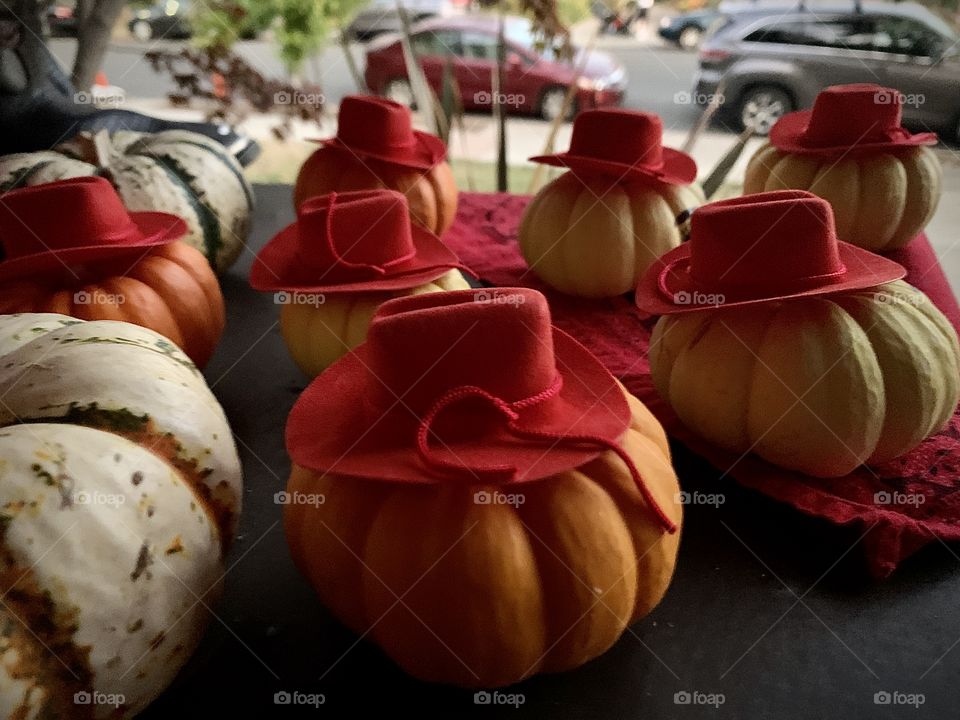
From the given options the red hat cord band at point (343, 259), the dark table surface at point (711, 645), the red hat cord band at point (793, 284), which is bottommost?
the dark table surface at point (711, 645)

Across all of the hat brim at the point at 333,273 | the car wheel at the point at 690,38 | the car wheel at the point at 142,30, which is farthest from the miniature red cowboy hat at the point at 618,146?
the car wheel at the point at 142,30

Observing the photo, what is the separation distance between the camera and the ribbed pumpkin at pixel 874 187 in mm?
1408

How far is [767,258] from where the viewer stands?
906 millimetres

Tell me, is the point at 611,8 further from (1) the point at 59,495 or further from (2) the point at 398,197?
(1) the point at 59,495

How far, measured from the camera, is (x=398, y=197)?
3.59 ft

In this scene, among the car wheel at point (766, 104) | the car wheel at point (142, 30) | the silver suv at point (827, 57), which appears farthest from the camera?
the car wheel at point (142, 30)

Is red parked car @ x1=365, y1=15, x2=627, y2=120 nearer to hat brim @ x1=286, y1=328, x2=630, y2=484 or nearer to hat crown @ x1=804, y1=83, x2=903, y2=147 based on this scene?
hat crown @ x1=804, y1=83, x2=903, y2=147

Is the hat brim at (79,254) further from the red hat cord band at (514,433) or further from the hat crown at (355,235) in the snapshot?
the red hat cord band at (514,433)

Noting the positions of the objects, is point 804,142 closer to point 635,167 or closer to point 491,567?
point 635,167

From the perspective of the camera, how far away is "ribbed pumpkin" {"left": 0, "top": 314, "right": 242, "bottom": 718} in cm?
58

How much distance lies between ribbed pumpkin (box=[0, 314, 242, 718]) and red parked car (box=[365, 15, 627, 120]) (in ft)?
6.45

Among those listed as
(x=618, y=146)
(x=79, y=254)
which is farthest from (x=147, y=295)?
(x=618, y=146)

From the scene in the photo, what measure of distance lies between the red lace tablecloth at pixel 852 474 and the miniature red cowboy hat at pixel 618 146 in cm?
23

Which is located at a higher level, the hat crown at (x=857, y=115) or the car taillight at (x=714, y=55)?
the hat crown at (x=857, y=115)
